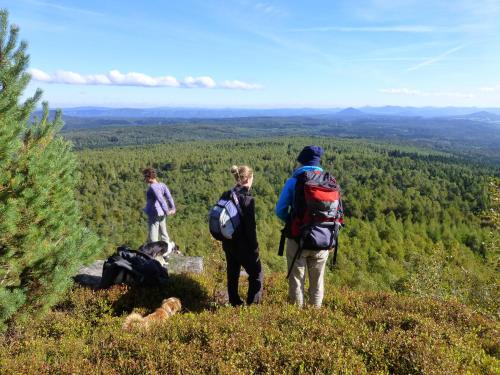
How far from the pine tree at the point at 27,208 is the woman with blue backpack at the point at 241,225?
2192mm

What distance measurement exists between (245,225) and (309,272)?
1.15m

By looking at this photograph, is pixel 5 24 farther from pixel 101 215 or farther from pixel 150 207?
pixel 101 215

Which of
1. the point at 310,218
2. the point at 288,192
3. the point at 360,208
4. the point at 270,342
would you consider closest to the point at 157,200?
the point at 288,192

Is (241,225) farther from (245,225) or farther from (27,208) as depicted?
(27,208)

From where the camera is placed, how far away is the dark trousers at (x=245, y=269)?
5527 millimetres

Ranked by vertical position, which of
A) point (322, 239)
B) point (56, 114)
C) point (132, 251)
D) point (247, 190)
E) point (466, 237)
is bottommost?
point (466, 237)

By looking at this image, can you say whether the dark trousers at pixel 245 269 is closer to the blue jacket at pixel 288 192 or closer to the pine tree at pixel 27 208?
the blue jacket at pixel 288 192

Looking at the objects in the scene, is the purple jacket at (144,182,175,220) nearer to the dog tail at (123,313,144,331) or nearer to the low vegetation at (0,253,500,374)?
the low vegetation at (0,253,500,374)

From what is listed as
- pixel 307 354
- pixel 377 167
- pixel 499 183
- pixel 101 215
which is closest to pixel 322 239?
pixel 307 354

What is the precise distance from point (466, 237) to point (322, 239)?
67.6 m

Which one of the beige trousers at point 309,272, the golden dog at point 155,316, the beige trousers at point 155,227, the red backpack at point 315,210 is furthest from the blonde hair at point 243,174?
the beige trousers at point 155,227

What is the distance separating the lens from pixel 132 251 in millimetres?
7277

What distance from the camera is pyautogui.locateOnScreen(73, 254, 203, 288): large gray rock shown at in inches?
284

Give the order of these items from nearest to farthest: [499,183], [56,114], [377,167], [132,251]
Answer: [56,114] < [132,251] < [499,183] < [377,167]
